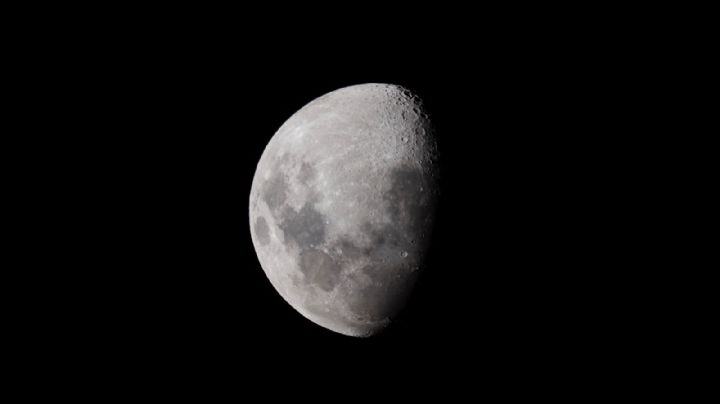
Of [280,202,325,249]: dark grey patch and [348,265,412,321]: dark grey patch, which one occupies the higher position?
[280,202,325,249]: dark grey patch

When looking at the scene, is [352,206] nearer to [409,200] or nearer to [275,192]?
[409,200]

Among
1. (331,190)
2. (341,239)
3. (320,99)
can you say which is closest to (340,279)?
(341,239)

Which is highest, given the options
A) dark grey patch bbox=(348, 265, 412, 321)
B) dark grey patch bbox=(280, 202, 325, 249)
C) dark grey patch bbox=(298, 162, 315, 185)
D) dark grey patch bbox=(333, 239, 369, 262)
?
dark grey patch bbox=(298, 162, 315, 185)

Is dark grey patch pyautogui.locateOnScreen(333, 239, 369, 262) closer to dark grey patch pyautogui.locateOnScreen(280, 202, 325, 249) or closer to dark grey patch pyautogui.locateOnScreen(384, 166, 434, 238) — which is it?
dark grey patch pyautogui.locateOnScreen(280, 202, 325, 249)

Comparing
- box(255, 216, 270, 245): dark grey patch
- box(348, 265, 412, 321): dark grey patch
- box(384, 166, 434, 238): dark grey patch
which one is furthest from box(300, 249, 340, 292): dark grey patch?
box(384, 166, 434, 238): dark grey patch

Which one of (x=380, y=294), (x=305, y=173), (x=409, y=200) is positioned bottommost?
(x=380, y=294)

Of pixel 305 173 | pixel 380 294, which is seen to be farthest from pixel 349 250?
pixel 305 173
